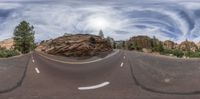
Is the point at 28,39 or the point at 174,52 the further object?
the point at 28,39

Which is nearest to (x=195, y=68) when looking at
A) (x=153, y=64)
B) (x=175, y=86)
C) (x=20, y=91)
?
(x=153, y=64)

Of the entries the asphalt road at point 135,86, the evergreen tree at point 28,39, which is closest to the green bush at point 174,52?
the asphalt road at point 135,86

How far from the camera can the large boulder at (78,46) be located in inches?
474

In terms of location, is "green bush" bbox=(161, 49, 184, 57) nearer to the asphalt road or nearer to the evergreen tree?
the asphalt road

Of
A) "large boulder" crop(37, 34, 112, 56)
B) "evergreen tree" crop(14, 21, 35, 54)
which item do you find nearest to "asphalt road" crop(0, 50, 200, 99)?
"large boulder" crop(37, 34, 112, 56)

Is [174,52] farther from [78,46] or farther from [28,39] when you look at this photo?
[28,39]

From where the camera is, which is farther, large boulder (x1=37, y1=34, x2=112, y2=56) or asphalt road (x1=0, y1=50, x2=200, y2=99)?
large boulder (x1=37, y1=34, x2=112, y2=56)

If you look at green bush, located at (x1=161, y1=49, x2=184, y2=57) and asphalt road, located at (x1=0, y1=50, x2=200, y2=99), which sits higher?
green bush, located at (x1=161, y1=49, x2=184, y2=57)

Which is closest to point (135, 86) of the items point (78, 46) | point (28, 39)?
point (78, 46)

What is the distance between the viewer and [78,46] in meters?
13.3

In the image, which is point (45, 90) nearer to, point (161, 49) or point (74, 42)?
point (74, 42)

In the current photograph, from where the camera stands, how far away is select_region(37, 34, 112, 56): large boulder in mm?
12039

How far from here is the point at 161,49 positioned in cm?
1303

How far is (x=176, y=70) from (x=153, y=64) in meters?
1.25
